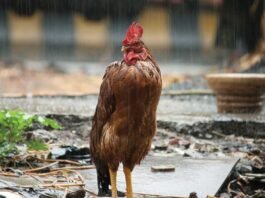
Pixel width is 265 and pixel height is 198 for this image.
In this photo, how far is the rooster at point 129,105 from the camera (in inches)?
156

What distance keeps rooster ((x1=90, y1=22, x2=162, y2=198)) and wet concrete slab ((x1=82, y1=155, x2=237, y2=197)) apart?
30.9 inches

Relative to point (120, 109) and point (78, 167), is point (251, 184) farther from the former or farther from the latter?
point (120, 109)

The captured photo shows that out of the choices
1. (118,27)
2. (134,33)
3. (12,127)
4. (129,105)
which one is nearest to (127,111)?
(129,105)

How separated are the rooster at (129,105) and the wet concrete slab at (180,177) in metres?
0.79

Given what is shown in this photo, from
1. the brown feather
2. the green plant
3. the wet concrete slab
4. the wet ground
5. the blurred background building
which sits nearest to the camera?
the brown feather

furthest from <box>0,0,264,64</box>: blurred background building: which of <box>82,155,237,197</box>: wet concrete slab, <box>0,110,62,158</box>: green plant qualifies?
<box>0,110,62,158</box>: green plant

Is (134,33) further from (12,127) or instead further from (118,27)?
(118,27)

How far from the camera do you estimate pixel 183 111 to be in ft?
30.4

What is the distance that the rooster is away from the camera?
3.96 meters

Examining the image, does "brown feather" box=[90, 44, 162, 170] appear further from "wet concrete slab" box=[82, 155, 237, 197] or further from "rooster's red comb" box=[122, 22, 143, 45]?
"wet concrete slab" box=[82, 155, 237, 197]

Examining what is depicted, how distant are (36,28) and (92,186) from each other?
11.5 metres

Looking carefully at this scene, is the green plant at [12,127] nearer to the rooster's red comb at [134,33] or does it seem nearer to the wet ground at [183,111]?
the rooster's red comb at [134,33]

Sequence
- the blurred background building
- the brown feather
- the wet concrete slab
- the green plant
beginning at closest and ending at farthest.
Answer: the brown feather → the wet concrete slab → the green plant → the blurred background building

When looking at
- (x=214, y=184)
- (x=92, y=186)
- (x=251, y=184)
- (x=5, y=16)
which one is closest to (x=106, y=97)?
(x=92, y=186)
